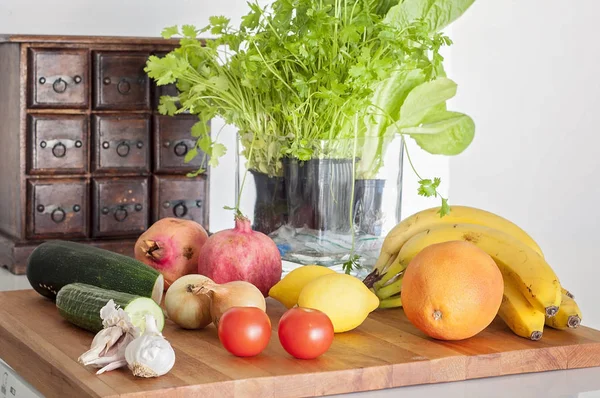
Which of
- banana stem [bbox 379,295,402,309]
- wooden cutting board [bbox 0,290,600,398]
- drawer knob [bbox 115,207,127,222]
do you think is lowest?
wooden cutting board [bbox 0,290,600,398]

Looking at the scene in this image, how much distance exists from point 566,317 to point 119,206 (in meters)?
1.18

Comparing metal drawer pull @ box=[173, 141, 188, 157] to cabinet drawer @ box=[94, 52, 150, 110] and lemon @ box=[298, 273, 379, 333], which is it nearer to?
cabinet drawer @ box=[94, 52, 150, 110]

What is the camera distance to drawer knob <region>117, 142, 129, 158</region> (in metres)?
2.08

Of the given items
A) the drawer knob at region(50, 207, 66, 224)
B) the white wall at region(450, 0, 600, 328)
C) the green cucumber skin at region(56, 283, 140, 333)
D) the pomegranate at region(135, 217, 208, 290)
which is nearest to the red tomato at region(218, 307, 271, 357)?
the green cucumber skin at region(56, 283, 140, 333)

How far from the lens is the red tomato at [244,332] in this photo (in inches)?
39.3

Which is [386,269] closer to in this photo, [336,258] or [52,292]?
[336,258]

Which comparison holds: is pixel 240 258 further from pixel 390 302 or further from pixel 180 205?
pixel 180 205

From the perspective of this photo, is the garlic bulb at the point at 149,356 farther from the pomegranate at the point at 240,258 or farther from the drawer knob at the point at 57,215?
the drawer knob at the point at 57,215

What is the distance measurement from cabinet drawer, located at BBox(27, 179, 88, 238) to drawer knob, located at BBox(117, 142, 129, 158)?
3.8 inches

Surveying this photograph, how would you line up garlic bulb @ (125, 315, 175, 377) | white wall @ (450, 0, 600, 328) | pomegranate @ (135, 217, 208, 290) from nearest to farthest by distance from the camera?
garlic bulb @ (125, 315, 175, 377) < pomegranate @ (135, 217, 208, 290) < white wall @ (450, 0, 600, 328)

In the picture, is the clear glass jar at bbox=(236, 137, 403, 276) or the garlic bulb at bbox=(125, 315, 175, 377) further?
the clear glass jar at bbox=(236, 137, 403, 276)

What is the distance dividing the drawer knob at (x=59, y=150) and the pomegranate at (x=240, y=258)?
0.85 meters

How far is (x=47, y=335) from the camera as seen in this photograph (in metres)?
1.09

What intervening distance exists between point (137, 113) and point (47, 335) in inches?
42.2
